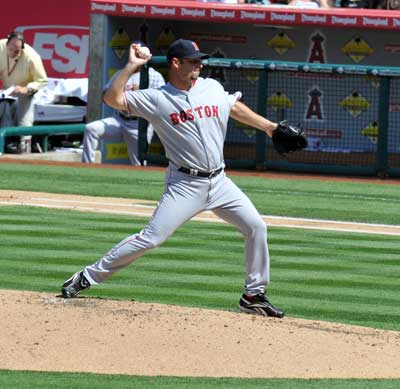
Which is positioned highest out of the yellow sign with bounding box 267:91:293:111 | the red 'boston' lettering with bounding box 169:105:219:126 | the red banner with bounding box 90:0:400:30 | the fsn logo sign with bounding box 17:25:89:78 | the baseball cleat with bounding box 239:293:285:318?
the red banner with bounding box 90:0:400:30

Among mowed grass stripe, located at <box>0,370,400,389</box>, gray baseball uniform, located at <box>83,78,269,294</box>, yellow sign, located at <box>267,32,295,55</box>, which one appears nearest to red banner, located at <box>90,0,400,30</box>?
yellow sign, located at <box>267,32,295,55</box>

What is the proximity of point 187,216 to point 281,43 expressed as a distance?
12.5m

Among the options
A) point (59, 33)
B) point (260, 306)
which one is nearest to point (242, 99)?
point (59, 33)

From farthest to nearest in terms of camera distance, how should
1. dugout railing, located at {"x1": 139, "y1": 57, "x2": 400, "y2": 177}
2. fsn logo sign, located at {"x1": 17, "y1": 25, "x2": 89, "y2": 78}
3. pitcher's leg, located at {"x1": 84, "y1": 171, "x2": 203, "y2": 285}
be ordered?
1. fsn logo sign, located at {"x1": 17, "y1": 25, "x2": 89, "y2": 78}
2. dugout railing, located at {"x1": 139, "y1": 57, "x2": 400, "y2": 177}
3. pitcher's leg, located at {"x1": 84, "y1": 171, "x2": 203, "y2": 285}

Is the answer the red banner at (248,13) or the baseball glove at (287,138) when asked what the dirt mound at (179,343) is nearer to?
the baseball glove at (287,138)

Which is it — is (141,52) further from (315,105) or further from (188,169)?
(315,105)

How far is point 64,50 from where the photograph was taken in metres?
22.2

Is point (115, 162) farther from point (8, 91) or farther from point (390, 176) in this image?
point (390, 176)

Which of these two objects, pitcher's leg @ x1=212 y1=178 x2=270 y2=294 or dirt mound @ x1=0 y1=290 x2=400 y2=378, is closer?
dirt mound @ x1=0 y1=290 x2=400 y2=378

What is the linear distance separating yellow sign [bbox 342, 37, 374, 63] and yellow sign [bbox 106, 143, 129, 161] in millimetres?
3761

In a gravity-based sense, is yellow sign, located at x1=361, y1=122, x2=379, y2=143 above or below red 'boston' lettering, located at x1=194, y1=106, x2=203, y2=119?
below

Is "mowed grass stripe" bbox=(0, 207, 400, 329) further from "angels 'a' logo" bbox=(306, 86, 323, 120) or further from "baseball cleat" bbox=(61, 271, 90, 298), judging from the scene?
"angels 'a' logo" bbox=(306, 86, 323, 120)

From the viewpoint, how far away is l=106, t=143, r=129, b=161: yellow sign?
66.6 ft

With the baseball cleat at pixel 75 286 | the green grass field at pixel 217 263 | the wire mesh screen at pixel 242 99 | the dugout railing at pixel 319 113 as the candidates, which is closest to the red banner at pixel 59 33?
the dugout railing at pixel 319 113
